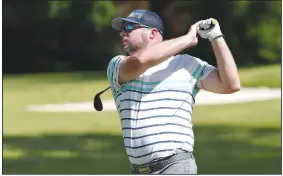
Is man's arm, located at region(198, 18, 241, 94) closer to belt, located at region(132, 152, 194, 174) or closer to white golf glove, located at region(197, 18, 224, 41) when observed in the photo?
white golf glove, located at region(197, 18, 224, 41)

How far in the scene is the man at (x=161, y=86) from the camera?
387 centimetres

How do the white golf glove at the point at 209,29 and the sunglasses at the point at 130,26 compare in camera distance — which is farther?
the sunglasses at the point at 130,26

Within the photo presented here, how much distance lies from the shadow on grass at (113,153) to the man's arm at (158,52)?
610 centimetres

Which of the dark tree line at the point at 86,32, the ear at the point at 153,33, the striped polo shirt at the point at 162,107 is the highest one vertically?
the dark tree line at the point at 86,32

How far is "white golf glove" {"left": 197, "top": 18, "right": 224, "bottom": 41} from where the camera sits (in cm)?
387

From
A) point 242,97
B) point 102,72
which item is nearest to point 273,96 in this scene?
point 242,97

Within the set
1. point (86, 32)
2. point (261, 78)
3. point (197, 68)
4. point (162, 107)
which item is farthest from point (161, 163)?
point (86, 32)

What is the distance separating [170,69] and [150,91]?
14cm

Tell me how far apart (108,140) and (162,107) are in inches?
400

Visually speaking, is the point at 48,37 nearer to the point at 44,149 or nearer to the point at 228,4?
the point at 228,4

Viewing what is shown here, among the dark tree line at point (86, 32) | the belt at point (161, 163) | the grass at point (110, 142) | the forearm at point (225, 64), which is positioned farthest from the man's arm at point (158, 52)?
the dark tree line at point (86, 32)

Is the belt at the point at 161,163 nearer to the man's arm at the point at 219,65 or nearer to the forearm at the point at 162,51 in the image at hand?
the man's arm at the point at 219,65

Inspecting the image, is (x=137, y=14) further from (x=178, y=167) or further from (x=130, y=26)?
(x=178, y=167)

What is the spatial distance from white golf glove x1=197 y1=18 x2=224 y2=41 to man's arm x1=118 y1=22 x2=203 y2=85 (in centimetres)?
3
